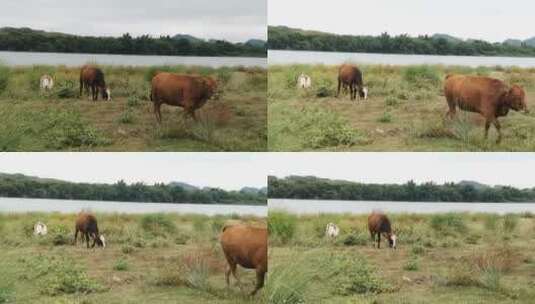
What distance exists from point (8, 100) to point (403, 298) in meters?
2.66

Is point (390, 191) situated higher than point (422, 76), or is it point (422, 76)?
point (422, 76)

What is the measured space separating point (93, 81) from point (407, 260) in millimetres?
2197

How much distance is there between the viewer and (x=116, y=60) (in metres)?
5.74

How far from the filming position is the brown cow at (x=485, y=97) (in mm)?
5766

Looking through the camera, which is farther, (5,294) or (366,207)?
(366,207)

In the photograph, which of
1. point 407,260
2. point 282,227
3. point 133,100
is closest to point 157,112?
point 133,100

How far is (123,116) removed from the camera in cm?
571

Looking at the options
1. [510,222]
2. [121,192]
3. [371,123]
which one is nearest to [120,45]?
[121,192]

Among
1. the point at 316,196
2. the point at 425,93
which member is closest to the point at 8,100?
the point at 316,196

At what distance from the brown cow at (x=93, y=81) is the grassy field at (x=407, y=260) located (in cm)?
127

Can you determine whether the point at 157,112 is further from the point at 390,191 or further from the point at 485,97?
the point at 485,97

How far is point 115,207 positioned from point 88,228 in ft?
0.67

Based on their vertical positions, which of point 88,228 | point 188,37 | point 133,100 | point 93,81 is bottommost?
point 88,228

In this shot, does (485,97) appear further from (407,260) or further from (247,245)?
(247,245)
